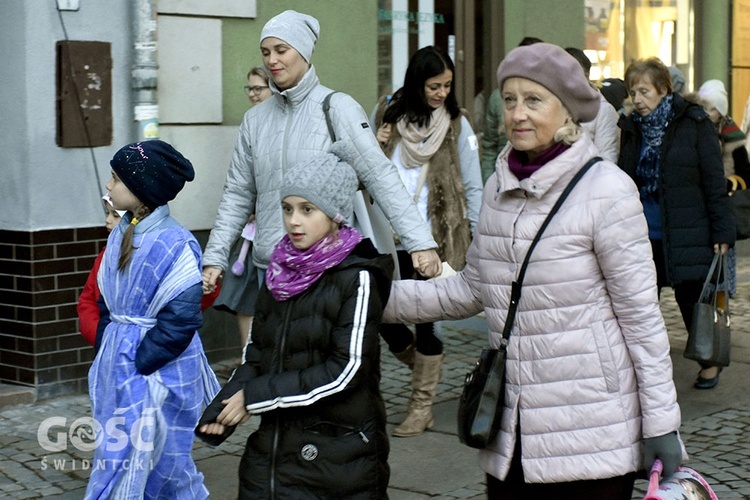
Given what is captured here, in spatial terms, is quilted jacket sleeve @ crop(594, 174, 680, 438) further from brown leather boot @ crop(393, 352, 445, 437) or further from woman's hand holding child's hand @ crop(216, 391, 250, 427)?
brown leather boot @ crop(393, 352, 445, 437)

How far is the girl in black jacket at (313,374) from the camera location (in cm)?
365

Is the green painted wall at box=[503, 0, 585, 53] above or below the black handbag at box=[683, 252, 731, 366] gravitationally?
above

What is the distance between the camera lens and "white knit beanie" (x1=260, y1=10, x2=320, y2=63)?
539 centimetres

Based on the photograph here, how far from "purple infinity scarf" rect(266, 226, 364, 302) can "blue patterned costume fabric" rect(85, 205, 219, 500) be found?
0.74 metres

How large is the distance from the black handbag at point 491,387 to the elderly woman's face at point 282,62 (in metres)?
2.21

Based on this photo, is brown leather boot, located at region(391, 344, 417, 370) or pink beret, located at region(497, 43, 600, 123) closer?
pink beret, located at region(497, 43, 600, 123)

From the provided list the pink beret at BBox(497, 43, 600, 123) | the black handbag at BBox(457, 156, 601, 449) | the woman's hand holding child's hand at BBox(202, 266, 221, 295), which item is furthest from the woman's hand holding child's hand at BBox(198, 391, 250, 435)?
the woman's hand holding child's hand at BBox(202, 266, 221, 295)

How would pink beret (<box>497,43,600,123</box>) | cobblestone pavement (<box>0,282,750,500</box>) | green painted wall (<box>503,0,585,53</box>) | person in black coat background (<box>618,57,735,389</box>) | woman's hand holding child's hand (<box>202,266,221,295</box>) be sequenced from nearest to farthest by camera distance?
1. pink beret (<box>497,43,600,123</box>)
2. woman's hand holding child's hand (<box>202,266,221,295</box>)
3. cobblestone pavement (<box>0,282,750,500</box>)
4. person in black coat background (<box>618,57,735,389</box>)
5. green painted wall (<box>503,0,585,53</box>)

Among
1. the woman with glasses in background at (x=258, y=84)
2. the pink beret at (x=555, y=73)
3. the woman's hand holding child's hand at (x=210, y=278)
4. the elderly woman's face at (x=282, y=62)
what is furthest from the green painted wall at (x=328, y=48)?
the pink beret at (x=555, y=73)

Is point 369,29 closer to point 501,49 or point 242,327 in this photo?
point 501,49

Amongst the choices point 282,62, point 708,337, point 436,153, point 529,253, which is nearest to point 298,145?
point 282,62

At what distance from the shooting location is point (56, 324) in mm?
7289

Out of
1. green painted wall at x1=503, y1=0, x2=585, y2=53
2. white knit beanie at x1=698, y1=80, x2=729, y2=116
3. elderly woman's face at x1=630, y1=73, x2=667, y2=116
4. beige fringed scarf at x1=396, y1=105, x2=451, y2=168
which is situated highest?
green painted wall at x1=503, y1=0, x2=585, y2=53

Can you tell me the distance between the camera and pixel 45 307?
23.7 feet
